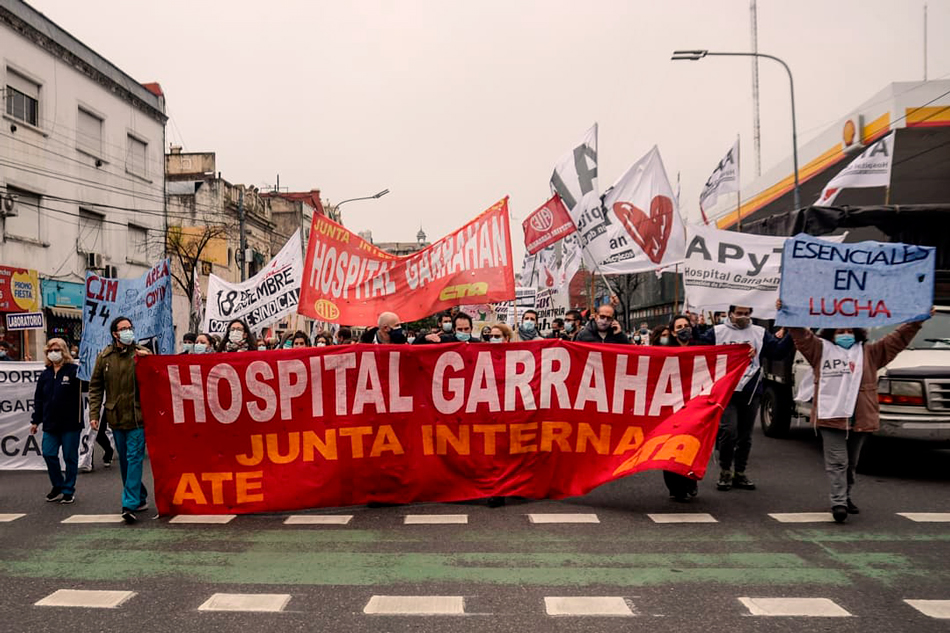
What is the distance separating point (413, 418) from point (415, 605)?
276 cm

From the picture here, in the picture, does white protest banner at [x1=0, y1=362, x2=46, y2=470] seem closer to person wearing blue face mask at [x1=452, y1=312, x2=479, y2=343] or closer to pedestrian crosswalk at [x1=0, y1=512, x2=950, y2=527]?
pedestrian crosswalk at [x1=0, y1=512, x2=950, y2=527]

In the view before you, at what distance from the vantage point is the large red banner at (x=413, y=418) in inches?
275

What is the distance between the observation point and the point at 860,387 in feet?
21.7

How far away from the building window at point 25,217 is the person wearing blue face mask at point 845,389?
2085 centimetres

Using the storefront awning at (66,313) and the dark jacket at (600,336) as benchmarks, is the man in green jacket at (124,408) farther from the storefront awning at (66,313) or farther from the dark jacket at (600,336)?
the storefront awning at (66,313)

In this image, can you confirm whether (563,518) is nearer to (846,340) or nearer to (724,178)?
(846,340)

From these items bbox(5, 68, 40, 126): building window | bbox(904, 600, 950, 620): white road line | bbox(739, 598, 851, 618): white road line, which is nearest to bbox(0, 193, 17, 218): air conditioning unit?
bbox(5, 68, 40, 126): building window

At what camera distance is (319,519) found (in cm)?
674

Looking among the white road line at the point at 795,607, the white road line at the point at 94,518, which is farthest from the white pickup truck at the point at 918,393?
the white road line at the point at 94,518

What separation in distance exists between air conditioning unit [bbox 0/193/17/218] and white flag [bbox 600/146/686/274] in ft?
53.7

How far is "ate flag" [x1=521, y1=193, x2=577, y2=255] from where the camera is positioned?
43.0 feet

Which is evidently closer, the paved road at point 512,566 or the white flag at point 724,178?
the paved road at point 512,566

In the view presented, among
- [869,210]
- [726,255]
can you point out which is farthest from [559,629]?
[869,210]

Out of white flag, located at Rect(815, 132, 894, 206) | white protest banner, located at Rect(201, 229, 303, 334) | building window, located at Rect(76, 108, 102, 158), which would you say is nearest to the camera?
white protest banner, located at Rect(201, 229, 303, 334)
